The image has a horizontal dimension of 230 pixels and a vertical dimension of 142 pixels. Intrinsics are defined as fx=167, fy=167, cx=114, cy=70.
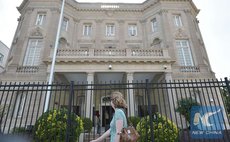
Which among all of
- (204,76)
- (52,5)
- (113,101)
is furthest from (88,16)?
(113,101)

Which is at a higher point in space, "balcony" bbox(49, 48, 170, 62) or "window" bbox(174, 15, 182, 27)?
"window" bbox(174, 15, 182, 27)

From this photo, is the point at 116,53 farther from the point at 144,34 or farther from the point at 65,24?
the point at 65,24

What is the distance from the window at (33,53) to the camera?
671 inches

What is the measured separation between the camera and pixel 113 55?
15586 millimetres

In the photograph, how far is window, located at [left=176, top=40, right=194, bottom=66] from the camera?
17731mm

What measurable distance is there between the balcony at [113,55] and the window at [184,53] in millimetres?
3095

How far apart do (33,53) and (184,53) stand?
1609 cm

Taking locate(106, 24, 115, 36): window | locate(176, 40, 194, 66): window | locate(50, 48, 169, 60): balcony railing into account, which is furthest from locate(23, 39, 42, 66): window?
locate(176, 40, 194, 66): window

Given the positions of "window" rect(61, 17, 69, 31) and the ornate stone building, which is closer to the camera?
the ornate stone building

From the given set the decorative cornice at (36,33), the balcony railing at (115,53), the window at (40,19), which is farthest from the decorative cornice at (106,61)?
the window at (40,19)

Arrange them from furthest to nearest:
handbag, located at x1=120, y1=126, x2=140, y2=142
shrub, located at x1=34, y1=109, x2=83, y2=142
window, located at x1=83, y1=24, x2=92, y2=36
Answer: window, located at x1=83, y1=24, x2=92, y2=36 < shrub, located at x1=34, y1=109, x2=83, y2=142 < handbag, located at x1=120, y1=126, x2=140, y2=142

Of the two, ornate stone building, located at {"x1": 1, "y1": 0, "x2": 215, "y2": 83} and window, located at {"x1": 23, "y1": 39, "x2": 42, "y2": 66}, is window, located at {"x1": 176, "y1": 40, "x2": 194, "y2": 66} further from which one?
window, located at {"x1": 23, "y1": 39, "x2": 42, "y2": 66}

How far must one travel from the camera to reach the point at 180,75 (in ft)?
54.2

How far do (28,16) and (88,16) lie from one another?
714cm
